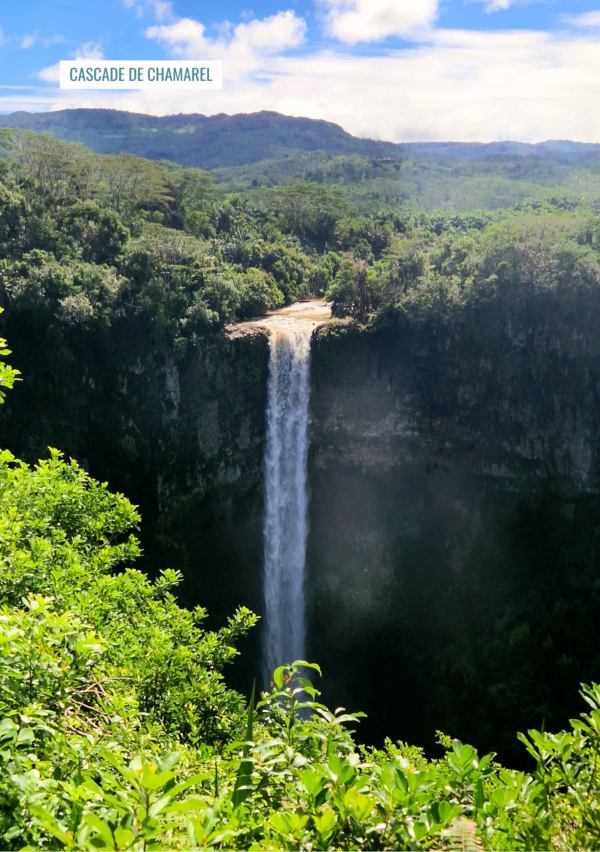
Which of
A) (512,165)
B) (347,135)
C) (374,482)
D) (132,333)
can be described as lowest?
(374,482)

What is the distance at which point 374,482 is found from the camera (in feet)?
84.0

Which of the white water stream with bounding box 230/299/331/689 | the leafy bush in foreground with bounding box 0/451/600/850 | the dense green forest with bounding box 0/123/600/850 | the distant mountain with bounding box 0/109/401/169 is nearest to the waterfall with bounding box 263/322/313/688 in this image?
the white water stream with bounding box 230/299/331/689

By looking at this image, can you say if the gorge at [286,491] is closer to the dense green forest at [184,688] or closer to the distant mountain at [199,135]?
the dense green forest at [184,688]

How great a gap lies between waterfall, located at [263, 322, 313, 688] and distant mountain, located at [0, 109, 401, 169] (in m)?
65.2

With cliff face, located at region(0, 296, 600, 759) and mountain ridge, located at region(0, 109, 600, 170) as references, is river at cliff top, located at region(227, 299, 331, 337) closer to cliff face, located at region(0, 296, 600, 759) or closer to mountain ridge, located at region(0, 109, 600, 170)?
cliff face, located at region(0, 296, 600, 759)

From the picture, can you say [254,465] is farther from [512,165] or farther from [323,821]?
[512,165]

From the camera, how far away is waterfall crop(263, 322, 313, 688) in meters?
24.5

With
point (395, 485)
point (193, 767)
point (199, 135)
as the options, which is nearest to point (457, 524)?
point (395, 485)

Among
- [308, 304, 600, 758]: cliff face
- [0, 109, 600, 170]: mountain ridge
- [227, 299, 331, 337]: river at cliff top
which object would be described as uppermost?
[0, 109, 600, 170]: mountain ridge

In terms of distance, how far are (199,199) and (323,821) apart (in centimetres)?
3803

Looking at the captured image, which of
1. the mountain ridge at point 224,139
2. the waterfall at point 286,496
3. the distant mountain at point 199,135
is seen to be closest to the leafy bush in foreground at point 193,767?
the waterfall at point 286,496

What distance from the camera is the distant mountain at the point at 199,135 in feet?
298

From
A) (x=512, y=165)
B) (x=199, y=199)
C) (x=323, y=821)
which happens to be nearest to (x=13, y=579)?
(x=323, y=821)

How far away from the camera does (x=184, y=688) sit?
663 cm
